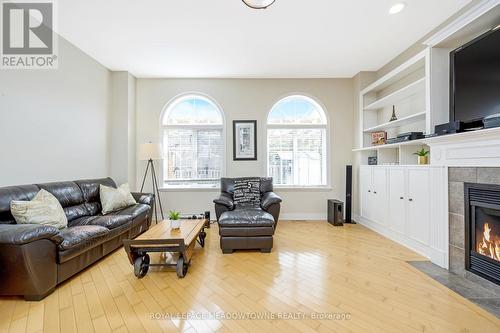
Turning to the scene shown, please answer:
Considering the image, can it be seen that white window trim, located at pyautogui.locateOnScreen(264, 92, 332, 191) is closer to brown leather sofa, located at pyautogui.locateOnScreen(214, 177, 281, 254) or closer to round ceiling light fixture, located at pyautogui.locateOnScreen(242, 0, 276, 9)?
brown leather sofa, located at pyautogui.locateOnScreen(214, 177, 281, 254)

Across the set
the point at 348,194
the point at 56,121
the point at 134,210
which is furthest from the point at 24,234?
the point at 348,194

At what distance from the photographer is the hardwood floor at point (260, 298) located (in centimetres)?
158

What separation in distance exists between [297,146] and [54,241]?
13.4 ft

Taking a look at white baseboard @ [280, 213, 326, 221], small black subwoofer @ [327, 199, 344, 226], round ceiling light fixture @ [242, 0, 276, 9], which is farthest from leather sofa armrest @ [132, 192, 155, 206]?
small black subwoofer @ [327, 199, 344, 226]

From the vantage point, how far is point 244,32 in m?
2.96

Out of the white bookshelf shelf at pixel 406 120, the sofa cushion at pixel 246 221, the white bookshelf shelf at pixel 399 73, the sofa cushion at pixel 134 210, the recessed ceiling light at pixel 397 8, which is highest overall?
the recessed ceiling light at pixel 397 8

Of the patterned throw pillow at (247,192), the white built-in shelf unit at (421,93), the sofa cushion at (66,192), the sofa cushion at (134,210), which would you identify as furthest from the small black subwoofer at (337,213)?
the sofa cushion at (66,192)

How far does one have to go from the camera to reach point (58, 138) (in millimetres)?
3061

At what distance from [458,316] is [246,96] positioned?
4.29 metres

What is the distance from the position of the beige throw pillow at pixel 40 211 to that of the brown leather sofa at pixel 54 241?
0.11 m

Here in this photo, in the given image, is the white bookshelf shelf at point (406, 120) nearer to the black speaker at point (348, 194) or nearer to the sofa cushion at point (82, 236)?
the black speaker at point (348, 194)

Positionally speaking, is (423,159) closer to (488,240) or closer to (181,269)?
(488,240)

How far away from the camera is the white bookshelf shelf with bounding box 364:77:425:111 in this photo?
2.98 m

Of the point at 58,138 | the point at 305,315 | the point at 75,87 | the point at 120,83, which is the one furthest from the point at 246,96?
the point at 305,315
